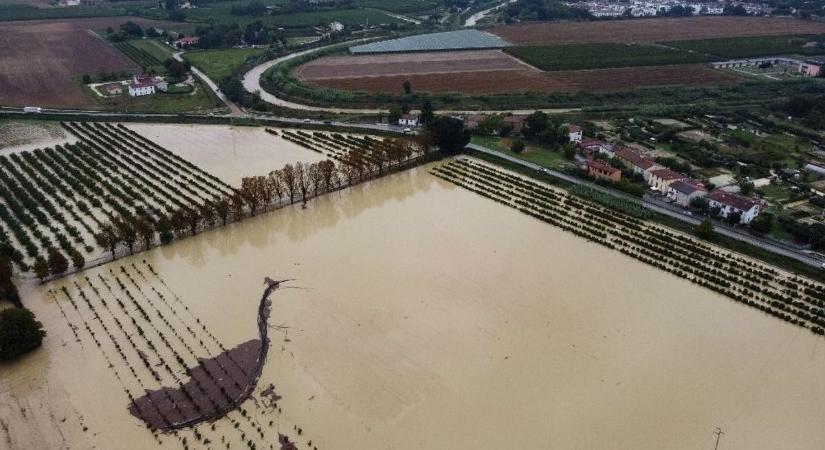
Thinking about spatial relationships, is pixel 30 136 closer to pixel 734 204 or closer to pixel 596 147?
pixel 596 147

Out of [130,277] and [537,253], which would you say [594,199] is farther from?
[130,277]

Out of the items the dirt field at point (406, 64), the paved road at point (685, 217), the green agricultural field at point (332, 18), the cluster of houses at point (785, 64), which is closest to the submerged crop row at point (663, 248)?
the paved road at point (685, 217)

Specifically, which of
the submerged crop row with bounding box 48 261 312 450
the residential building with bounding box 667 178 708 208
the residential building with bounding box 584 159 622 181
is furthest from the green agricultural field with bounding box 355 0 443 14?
the submerged crop row with bounding box 48 261 312 450

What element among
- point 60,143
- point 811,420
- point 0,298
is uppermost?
point 60,143

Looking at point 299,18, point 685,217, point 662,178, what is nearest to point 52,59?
point 299,18

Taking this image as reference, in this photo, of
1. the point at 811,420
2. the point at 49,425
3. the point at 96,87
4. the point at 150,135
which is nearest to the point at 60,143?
the point at 150,135

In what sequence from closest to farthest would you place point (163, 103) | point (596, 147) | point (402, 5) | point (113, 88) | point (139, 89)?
point (596, 147) < point (163, 103) < point (139, 89) < point (113, 88) < point (402, 5)
